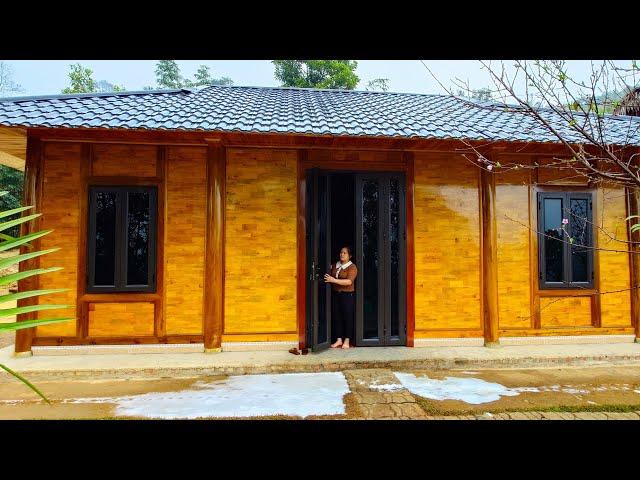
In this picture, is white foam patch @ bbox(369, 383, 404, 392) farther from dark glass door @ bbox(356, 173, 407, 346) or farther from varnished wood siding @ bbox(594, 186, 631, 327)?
varnished wood siding @ bbox(594, 186, 631, 327)

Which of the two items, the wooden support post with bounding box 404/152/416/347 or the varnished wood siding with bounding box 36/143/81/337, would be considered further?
the wooden support post with bounding box 404/152/416/347

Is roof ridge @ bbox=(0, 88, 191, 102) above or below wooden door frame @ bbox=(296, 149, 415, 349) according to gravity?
above

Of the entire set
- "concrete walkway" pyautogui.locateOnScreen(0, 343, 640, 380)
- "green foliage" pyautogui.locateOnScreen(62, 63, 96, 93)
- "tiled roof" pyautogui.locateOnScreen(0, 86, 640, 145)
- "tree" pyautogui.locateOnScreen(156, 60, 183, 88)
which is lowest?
"concrete walkway" pyautogui.locateOnScreen(0, 343, 640, 380)

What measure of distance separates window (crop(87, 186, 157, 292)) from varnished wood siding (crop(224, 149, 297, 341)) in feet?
→ 3.57

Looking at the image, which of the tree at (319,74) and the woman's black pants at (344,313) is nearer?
the woman's black pants at (344,313)

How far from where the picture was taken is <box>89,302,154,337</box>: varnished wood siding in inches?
206

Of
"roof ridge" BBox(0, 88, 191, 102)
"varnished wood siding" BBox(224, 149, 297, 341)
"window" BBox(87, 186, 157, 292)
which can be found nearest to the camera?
"window" BBox(87, 186, 157, 292)

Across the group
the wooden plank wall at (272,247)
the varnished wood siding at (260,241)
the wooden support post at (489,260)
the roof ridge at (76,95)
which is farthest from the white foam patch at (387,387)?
the roof ridge at (76,95)

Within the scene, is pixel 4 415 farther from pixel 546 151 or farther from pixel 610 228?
pixel 610 228

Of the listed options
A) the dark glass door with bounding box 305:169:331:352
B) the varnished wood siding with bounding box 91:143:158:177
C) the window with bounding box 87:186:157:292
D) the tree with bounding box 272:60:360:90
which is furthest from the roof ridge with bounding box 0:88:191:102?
the tree with bounding box 272:60:360:90

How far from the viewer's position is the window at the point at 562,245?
19.1 feet

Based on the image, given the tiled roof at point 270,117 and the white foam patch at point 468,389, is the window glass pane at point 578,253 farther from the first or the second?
the white foam patch at point 468,389

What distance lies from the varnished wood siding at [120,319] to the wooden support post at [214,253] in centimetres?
84

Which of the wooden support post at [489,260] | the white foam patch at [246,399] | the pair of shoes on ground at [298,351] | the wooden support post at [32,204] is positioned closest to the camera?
the white foam patch at [246,399]
